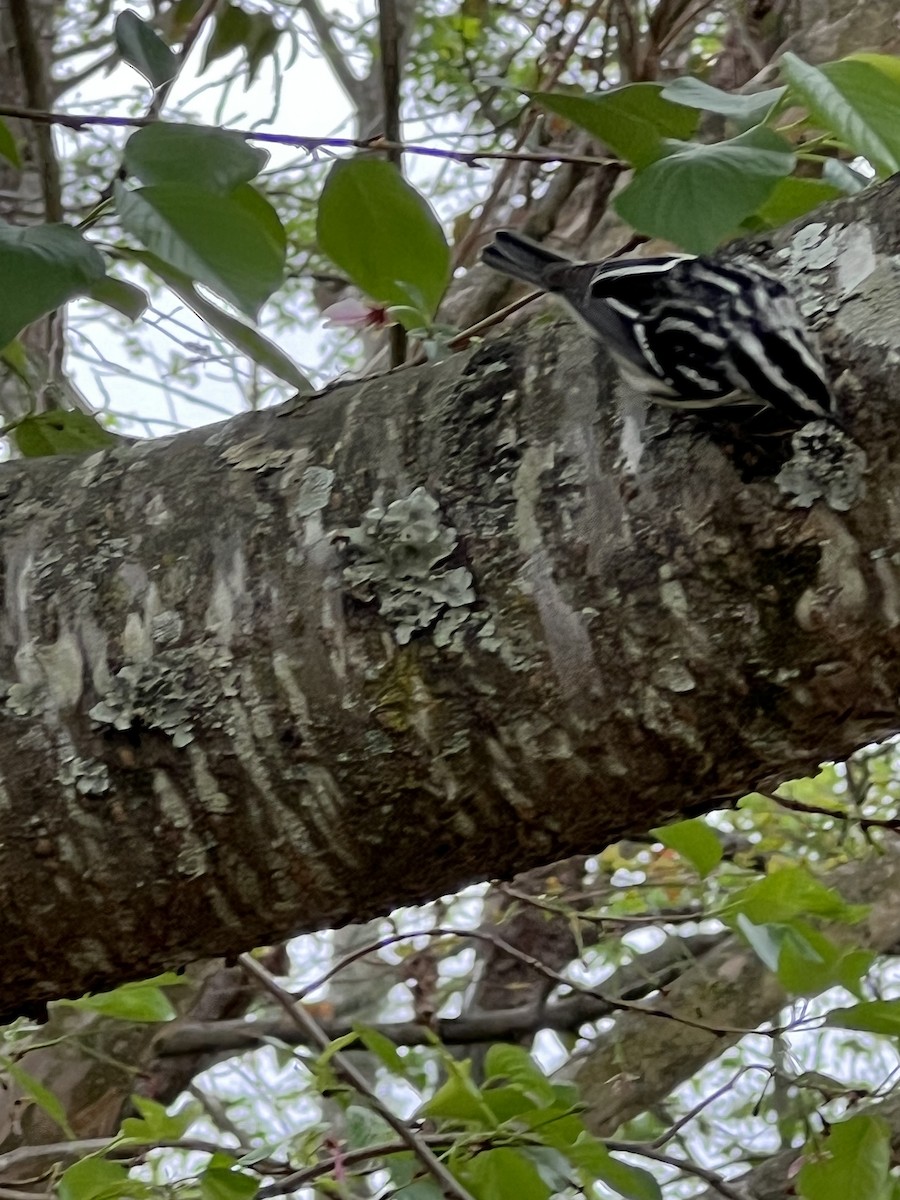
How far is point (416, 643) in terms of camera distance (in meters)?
0.43

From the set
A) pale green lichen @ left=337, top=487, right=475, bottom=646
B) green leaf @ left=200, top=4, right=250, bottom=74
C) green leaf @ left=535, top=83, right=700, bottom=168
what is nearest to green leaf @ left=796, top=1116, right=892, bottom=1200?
pale green lichen @ left=337, top=487, right=475, bottom=646

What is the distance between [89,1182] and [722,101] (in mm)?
617

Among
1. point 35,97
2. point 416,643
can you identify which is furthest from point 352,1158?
point 35,97

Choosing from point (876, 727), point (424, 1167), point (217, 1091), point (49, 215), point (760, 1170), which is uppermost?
point (49, 215)

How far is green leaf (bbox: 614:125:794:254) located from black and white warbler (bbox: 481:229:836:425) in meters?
0.01

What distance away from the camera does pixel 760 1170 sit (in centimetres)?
111

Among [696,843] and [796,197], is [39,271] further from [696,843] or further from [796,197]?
[696,843]

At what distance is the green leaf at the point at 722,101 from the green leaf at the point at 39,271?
246mm

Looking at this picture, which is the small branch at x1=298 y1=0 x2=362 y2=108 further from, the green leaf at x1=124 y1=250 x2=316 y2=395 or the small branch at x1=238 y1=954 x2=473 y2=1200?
the small branch at x1=238 y1=954 x2=473 y2=1200

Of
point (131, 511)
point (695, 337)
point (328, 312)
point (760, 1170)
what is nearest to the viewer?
point (695, 337)

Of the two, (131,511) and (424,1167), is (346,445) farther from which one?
(424,1167)

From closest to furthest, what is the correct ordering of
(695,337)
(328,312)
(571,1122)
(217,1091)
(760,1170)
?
(695,337), (571,1122), (328,312), (760,1170), (217,1091)

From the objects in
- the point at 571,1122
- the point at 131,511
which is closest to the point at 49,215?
the point at 131,511

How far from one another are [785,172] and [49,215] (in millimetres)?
668
